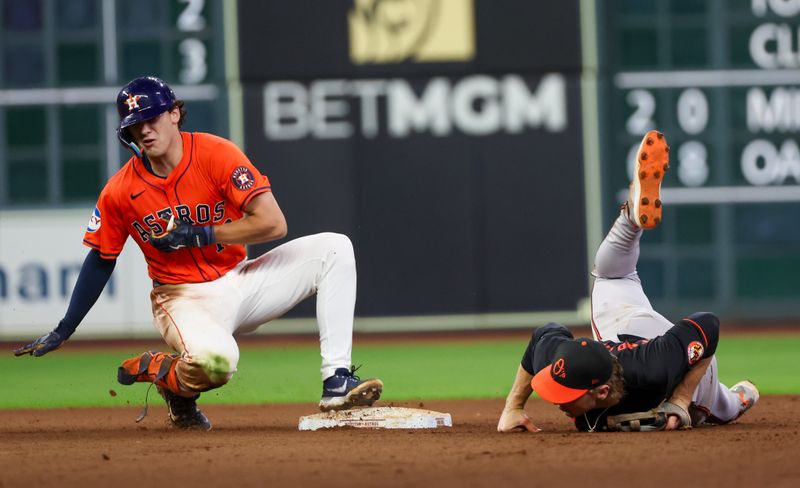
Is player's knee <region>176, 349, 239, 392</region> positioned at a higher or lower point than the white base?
higher

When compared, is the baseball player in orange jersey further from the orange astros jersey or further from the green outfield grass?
the green outfield grass

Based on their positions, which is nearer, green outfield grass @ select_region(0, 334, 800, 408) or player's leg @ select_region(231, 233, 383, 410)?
player's leg @ select_region(231, 233, 383, 410)

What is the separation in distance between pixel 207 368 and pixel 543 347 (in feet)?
4.45

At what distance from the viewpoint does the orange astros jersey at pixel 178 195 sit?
5754 mm

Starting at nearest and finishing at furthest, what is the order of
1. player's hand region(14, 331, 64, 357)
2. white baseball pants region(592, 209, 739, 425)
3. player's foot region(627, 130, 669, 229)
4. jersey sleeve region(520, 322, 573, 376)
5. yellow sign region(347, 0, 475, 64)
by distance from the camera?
1. jersey sleeve region(520, 322, 573, 376)
2. white baseball pants region(592, 209, 739, 425)
3. player's hand region(14, 331, 64, 357)
4. player's foot region(627, 130, 669, 229)
5. yellow sign region(347, 0, 475, 64)

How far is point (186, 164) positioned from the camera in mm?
5805

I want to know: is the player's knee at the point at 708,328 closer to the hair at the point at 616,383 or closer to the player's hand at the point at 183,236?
the hair at the point at 616,383

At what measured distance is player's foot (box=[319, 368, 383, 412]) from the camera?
556 centimetres

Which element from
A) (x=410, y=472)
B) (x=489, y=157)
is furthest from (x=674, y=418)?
(x=489, y=157)

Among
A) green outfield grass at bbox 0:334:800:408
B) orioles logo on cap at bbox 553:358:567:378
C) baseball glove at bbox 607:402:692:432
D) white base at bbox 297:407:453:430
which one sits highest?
orioles logo on cap at bbox 553:358:567:378

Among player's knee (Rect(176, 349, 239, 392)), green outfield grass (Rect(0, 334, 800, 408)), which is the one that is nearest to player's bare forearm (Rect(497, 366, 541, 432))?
player's knee (Rect(176, 349, 239, 392))

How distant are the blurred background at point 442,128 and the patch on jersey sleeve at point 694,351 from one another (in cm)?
687

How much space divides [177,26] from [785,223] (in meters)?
5.57

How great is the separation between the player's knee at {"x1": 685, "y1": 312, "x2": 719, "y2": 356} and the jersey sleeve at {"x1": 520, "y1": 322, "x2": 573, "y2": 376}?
488 mm
